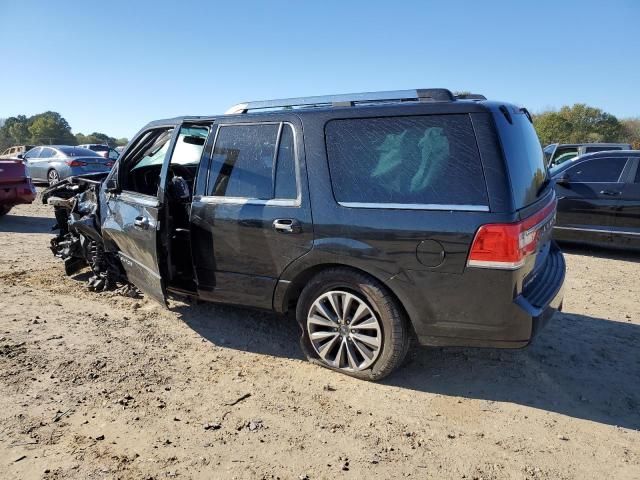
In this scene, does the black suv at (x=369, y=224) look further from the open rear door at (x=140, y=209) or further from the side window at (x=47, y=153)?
the side window at (x=47, y=153)

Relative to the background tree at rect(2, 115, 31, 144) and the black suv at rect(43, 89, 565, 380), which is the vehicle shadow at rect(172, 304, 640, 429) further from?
the background tree at rect(2, 115, 31, 144)

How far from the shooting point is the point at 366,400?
3.17 meters

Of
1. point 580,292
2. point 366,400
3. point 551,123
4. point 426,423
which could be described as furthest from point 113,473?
point 551,123

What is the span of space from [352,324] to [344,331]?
0.10 metres

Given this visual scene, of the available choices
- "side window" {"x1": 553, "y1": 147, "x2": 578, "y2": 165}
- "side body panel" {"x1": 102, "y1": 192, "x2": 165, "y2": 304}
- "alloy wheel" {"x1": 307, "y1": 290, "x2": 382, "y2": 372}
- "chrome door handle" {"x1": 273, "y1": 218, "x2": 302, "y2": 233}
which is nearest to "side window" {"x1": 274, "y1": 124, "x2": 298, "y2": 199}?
"chrome door handle" {"x1": 273, "y1": 218, "x2": 302, "y2": 233}

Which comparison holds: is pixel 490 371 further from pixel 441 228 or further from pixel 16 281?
pixel 16 281

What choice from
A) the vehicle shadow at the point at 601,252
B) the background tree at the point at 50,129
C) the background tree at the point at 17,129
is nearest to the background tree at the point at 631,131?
the vehicle shadow at the point at 601,252

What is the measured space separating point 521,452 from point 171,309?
3.42 metres

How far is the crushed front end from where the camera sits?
16.9 feet

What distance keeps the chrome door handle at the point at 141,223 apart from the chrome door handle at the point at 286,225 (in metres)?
1.25

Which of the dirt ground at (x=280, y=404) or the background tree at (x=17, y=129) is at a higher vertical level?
the background tree at (x=17, y=129)

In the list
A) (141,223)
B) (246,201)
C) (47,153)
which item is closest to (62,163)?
(47,153)

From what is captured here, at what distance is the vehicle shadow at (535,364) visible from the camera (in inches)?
125

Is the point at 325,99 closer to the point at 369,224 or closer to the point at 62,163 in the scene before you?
the point at 369,224
